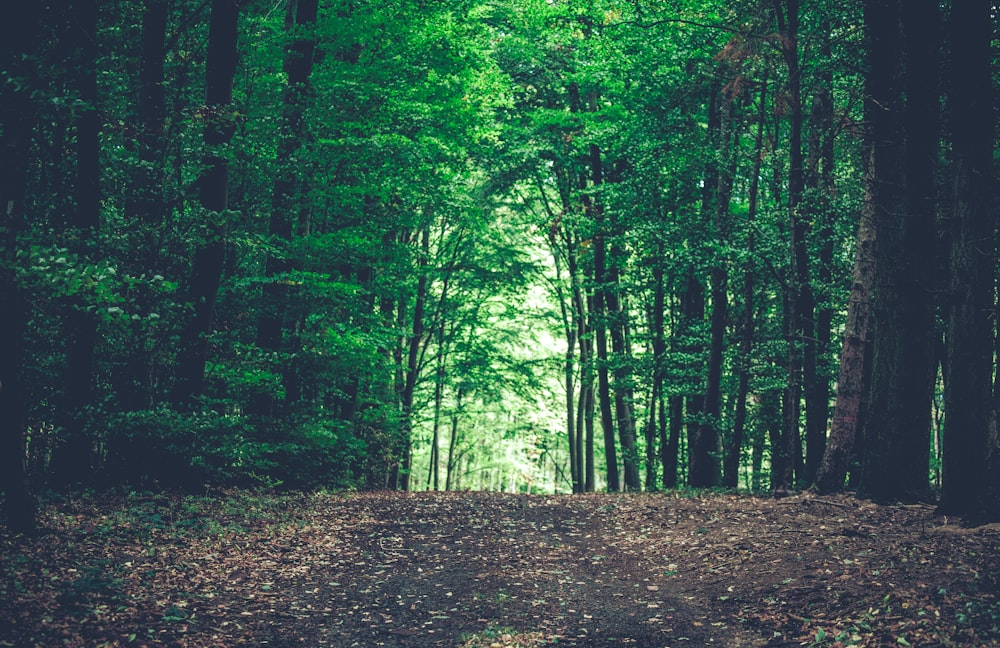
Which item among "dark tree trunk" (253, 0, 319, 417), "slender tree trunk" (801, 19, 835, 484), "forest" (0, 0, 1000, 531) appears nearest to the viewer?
"forest" (0, 0, 1000, 531)

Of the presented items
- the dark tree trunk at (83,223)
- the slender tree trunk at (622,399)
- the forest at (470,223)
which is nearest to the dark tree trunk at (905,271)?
the forest at (470,223)

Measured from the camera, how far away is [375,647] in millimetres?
6422

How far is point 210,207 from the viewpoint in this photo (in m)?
12.1

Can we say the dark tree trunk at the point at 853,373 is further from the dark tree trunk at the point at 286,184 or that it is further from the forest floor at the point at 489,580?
the dark tree trunk at the point at 286,184

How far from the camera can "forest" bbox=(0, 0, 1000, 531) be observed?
336 inches

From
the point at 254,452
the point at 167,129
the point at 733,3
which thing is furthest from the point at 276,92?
the point at 733,3

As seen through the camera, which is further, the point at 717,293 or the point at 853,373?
the point at 717,293

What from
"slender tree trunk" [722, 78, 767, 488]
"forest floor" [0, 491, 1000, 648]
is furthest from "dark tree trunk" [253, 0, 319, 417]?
"slender tree trunk" [722, 78, 767, 488]

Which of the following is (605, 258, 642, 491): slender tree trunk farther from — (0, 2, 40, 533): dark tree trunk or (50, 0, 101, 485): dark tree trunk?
(0, 2, 40, 533): dark tree trunk

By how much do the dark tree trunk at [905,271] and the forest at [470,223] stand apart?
0.14 ft

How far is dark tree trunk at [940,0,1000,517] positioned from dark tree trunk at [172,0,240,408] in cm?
1015

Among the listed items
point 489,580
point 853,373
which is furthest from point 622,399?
point 489,580

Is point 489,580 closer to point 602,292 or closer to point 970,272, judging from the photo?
point 970,272

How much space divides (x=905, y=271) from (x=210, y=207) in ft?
36.1
